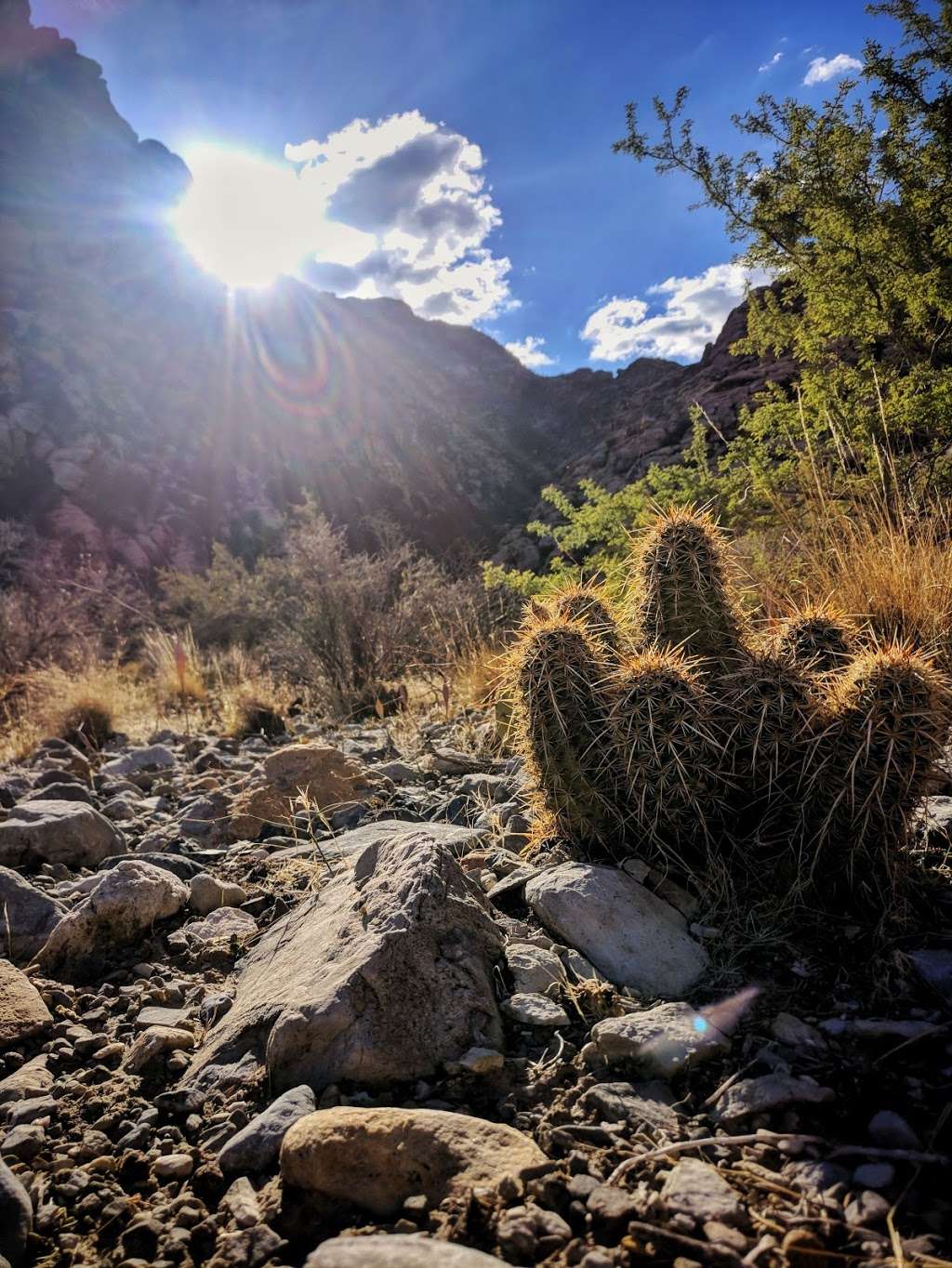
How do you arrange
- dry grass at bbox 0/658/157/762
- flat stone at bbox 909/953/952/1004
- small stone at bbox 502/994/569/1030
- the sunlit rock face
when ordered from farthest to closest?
1. the sunlit rock face
2. dry grass at bbox 0/658/157/762
3. small stone at bbox 502/994/569/1030
4. flat stone at bbox 909/953/952/1004

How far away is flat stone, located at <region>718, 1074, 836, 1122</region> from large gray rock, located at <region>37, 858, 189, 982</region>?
2.15 metres

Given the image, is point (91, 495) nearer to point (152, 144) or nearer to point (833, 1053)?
point (833, 1053)

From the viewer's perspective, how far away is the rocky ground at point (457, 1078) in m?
1.24

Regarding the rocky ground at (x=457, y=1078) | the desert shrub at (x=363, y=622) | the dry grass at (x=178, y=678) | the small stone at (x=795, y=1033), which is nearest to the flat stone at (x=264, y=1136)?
the rocky ground at (x=457, y=1078)

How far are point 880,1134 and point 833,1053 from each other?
0.24 m

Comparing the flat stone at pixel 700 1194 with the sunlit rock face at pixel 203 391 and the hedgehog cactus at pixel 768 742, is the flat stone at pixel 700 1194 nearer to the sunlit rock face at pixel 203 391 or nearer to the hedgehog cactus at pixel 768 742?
the hedgehog cactus at pixel 768 742

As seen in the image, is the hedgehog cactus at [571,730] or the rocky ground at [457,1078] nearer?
the rocky ground at [457,1078]

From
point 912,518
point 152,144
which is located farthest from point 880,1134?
point 152,144

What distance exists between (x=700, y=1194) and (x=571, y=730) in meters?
1.33

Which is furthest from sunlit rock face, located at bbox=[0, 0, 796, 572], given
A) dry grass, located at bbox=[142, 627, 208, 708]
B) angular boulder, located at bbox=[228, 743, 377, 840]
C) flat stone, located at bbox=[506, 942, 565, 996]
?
flat stone, located at bbox=[506, 942, 565, 996]

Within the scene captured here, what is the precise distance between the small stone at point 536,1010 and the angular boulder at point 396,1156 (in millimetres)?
369

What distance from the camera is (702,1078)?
1.59m

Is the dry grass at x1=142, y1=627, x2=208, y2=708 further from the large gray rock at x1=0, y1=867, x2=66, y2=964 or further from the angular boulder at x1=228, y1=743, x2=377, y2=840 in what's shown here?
the large gray rock at x1=0, y1=867, x2=66, y2=964

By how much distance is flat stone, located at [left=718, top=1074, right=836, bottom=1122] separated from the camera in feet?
4.75
